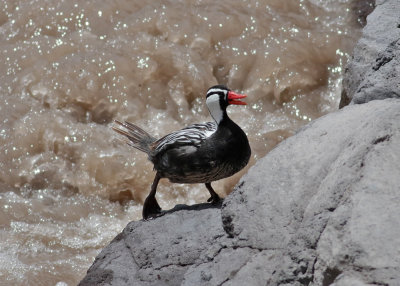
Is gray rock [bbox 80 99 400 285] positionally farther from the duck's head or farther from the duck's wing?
the duck's head

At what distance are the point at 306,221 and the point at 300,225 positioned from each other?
0.08 metres

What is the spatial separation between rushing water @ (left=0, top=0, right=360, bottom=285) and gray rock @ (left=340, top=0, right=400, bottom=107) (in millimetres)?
2382

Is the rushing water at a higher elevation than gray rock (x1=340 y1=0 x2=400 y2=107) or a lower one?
higher

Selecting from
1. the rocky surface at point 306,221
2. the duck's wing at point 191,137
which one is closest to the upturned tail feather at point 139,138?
the duck's wing at point 191,137

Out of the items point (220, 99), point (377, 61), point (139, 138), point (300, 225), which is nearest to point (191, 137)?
point (220, 99)

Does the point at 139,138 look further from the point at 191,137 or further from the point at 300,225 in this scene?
the point at 300,225

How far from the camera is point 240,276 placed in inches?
119

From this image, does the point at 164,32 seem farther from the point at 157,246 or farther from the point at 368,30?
the point at 157,246

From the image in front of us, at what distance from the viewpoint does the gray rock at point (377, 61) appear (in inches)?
143

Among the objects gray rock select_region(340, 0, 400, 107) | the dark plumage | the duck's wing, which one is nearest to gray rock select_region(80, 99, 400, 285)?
gray rock select_region(340, 0, 400, 107)

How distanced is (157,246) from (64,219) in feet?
8.75

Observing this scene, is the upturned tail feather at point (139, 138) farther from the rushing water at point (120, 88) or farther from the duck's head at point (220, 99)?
the rushing water at point (120, 88)

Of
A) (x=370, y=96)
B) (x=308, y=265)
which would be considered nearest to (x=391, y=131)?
(x=308, y=265)

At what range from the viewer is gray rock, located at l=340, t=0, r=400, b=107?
11.9 ft
